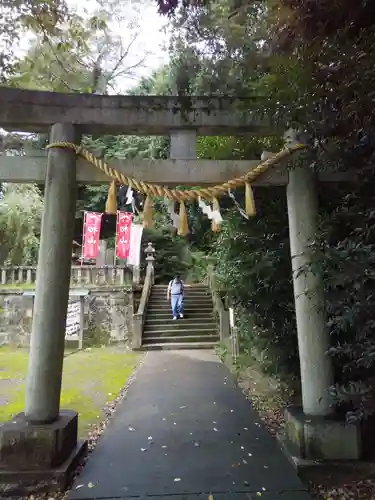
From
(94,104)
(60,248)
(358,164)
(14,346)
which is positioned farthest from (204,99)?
(14,346)

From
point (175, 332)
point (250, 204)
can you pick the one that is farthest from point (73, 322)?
point (250, 204)

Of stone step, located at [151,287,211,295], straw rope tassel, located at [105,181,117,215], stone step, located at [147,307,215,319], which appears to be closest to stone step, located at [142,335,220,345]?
stone step, located at [147,307,215,319]

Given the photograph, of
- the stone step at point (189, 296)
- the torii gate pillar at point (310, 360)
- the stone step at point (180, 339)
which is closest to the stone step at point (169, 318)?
the stone step at point (180, 339)

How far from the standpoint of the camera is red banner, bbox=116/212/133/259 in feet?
40.7

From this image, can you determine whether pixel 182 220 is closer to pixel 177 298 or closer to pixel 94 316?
pixel 177 298

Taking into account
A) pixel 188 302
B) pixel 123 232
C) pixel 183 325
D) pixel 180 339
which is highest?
pixel 123 232

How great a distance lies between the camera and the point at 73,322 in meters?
11.3

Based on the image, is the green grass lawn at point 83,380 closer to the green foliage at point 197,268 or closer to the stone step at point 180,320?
the stone step at point 180,320

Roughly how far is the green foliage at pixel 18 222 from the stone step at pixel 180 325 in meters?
5.37

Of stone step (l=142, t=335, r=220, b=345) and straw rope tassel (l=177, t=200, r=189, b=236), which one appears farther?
stone step (l=142, t=335, r=220, b=345)

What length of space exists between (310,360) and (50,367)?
2366 millimetres

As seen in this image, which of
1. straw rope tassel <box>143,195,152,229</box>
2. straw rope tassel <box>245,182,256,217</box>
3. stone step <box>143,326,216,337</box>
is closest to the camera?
straw rope tassel <box>245,182,256,217</box>

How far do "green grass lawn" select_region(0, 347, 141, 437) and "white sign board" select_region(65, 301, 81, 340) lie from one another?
0.77 metres

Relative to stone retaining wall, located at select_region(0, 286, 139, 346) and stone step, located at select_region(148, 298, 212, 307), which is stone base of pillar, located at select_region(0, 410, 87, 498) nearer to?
stone retaining wall, located at select_region(0, 286, 139, 346)
